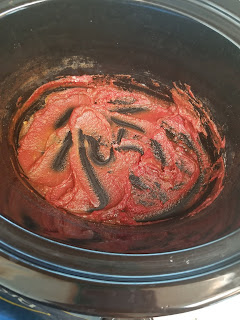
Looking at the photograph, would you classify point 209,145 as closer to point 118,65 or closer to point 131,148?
point 131,148

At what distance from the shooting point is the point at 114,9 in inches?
46.5

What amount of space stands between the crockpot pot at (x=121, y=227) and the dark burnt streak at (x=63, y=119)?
18cm

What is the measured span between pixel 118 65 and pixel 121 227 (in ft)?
2.50

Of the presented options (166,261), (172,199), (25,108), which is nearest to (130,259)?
(166,261)

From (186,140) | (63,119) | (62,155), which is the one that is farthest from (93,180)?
(186,140)

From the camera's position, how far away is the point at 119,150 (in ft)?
4.65

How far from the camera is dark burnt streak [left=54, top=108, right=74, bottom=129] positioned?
1.42 metres

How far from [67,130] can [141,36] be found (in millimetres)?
541

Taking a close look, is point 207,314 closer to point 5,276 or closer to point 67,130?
point 5,276

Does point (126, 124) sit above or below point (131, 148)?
above

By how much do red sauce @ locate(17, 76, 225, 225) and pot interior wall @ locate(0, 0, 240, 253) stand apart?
75 mm

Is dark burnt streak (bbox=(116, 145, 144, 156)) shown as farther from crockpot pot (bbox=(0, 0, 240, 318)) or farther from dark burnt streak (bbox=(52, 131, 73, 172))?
crockpot pot (bbox=(0, 0, 240, 318))

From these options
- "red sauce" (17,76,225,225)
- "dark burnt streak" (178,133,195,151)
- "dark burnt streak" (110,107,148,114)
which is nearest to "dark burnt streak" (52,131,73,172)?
"red sauce" (17,76,225,225)

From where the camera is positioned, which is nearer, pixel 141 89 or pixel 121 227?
pixel 121 227
